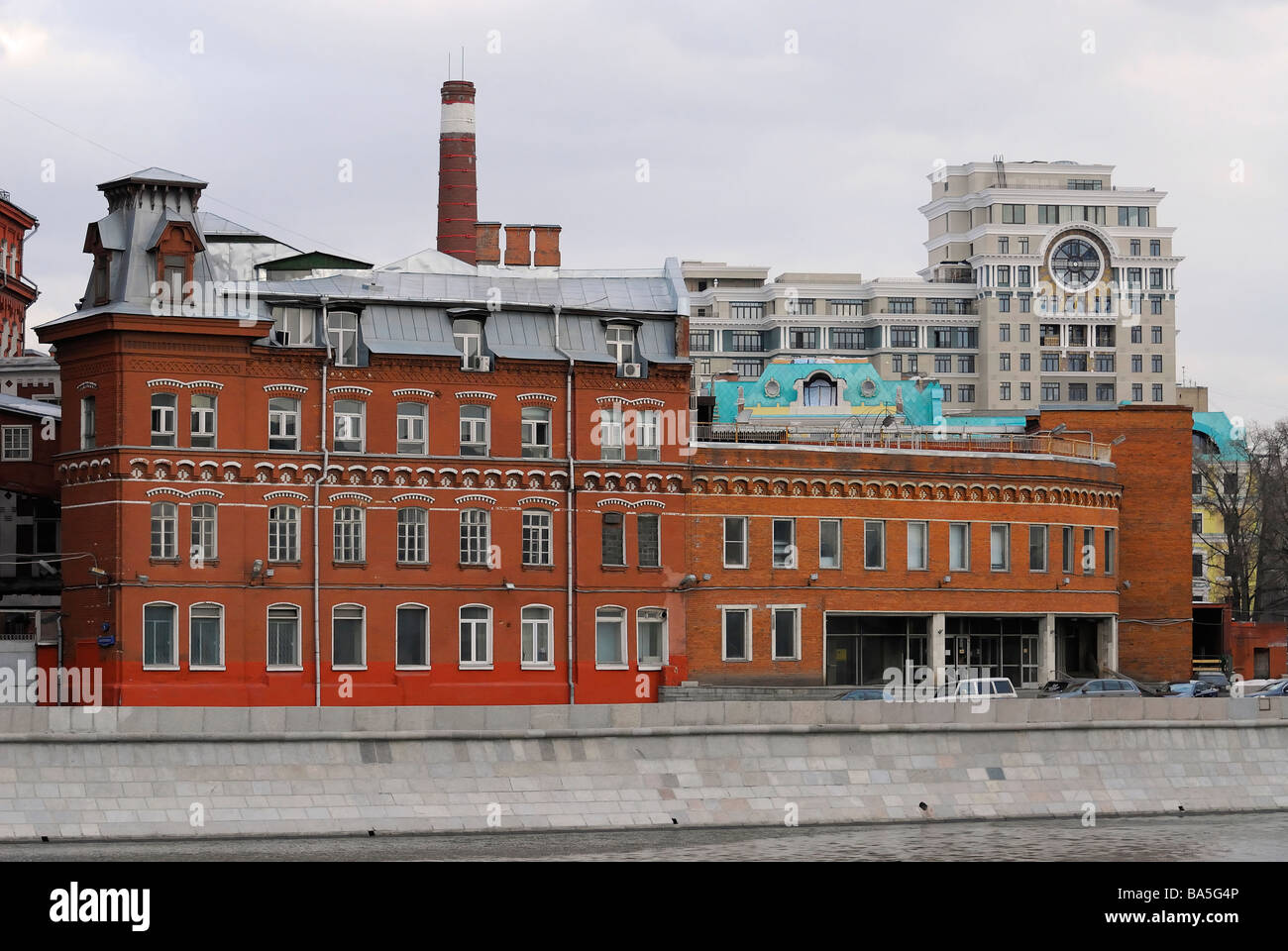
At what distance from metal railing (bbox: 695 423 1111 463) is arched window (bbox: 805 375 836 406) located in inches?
1219

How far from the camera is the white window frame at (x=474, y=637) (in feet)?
213

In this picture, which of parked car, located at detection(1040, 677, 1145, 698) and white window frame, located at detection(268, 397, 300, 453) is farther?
parked car, located at detection(1040, 677, 1145, 698)

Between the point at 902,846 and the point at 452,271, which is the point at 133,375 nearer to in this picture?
the point at 452,271

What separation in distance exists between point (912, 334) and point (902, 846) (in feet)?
423

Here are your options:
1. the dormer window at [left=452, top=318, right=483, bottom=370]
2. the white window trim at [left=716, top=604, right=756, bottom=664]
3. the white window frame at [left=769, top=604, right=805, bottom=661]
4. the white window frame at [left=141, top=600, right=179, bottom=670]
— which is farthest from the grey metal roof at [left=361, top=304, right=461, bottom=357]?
the white window frame at [left=769, top=604, right=805, bottom=661]

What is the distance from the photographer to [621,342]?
68250mm

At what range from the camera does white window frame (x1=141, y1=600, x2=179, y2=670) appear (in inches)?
2410

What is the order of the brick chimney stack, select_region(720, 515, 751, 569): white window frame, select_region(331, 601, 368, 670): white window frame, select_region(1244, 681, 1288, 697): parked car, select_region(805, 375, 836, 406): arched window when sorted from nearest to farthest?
select_region(331, 601, 368, 670): white window frame → select_region(720, 515, 751, 569): white window frame → select_region(1244, 681, 1288, 697): parked car → the brick chimney stack → select_region(805, 375, 836, 406): arched window

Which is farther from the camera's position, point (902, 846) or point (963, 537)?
point (963, 537)

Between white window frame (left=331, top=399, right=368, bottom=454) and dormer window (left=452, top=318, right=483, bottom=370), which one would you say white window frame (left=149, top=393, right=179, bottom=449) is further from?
dormer window (left=452, top=318, right=483, bottom=370)

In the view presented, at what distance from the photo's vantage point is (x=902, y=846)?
155 ft

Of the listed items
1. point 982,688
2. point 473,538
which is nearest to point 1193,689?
point 982,688
